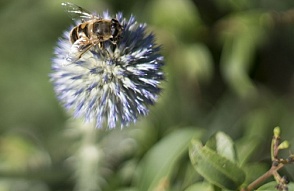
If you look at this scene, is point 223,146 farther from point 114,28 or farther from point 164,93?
point 164,93

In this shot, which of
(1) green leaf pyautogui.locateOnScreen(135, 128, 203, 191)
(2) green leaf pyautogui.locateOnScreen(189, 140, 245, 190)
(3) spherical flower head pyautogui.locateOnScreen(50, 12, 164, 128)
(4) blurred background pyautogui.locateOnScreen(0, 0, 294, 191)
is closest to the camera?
(2) green leaf pyautogui.locateOnScreen(189, 140, 245, 190)

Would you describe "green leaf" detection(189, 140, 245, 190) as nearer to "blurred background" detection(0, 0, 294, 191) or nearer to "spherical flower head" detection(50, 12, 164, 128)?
"spherical flower head" detection(50, 12, 164, 128)

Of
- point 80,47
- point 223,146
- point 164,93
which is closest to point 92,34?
point 80,47

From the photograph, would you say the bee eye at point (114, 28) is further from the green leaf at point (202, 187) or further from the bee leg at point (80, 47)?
the green leaf at point (202, 187)

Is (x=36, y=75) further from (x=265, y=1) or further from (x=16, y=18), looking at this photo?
(x=265, y=1)

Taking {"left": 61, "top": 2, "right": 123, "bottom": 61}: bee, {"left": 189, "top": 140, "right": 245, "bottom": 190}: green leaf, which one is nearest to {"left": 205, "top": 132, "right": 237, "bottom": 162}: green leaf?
{"left": 189, "top": 140, "right": 245, "bottom": 190}: green leaf

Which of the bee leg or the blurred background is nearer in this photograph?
the bee leg

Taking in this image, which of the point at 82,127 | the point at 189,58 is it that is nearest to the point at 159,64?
the point at 82,127
